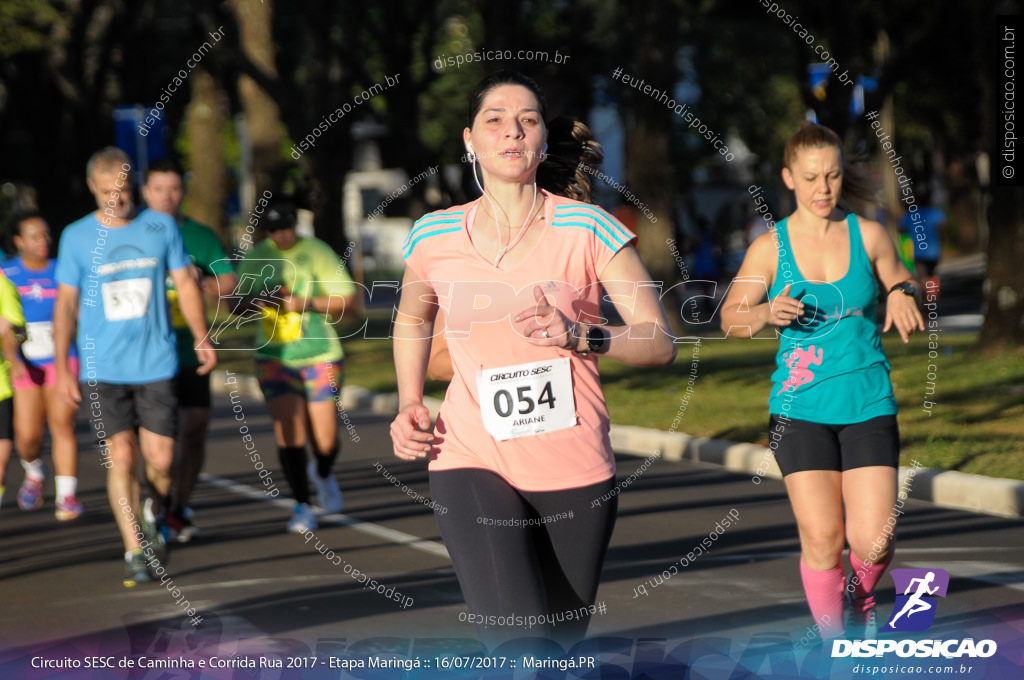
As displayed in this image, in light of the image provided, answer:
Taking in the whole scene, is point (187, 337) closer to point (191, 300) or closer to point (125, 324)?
point (191, 300)

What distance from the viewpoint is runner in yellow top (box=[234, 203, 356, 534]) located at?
26.2 ft

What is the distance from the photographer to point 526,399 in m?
3.74

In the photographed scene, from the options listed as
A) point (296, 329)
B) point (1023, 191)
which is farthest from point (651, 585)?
point (1023, 191)

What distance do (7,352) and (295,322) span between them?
163 cm

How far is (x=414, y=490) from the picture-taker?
9773mm

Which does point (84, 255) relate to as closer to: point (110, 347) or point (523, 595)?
point (110, 347)

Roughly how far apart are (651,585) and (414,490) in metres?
3.38

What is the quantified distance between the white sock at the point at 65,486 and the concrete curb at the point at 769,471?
227 cm

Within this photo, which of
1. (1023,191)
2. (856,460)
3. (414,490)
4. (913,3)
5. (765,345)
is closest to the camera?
(856,460)

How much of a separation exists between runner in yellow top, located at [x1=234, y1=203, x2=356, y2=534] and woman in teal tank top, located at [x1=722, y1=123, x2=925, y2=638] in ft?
11.2

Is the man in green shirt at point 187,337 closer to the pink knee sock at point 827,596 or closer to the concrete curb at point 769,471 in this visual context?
the concrete curb at point 769,471

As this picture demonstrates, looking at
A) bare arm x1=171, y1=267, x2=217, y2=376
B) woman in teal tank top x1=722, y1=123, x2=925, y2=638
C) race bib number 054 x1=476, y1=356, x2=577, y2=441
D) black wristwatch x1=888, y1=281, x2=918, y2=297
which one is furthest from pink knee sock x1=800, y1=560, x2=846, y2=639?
bare arm x1=171, y1=267, x2=217, y2=376

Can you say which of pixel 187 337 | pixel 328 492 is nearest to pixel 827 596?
pixel 187 337

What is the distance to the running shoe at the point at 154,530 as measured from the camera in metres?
7.10
